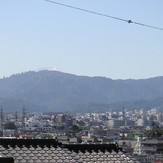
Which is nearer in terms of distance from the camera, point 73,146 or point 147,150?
point 73,146

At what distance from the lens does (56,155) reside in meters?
10.1

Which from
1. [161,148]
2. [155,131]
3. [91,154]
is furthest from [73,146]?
[155,131]

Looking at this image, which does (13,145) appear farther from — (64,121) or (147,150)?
(64,121)

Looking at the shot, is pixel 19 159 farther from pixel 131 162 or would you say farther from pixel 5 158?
pixel 131 162

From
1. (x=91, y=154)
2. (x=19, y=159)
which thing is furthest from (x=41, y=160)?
(x=91, y=154)

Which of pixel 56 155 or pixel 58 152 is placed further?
pixel 58 152

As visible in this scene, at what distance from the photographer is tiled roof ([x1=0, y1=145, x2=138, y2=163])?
9.78 metres

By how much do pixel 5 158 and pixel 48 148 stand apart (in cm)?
149

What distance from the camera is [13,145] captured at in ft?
33.2

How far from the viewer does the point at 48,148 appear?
10.2 m

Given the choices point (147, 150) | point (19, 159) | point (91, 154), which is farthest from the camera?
point (147, 150)

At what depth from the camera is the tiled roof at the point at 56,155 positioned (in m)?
9.78

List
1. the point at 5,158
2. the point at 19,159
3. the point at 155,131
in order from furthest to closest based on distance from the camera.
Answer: the point at 155,131 → the point at 19,159 → the point at 5,158

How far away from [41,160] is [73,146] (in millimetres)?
1106
